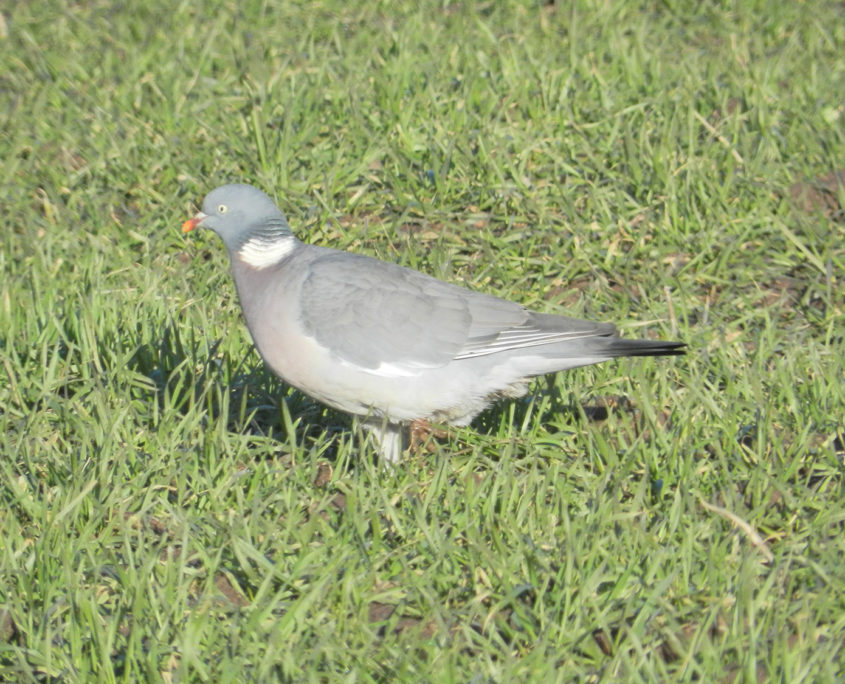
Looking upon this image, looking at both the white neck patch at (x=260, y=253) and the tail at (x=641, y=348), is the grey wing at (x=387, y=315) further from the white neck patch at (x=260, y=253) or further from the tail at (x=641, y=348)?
the tail at (x=641, y=348)

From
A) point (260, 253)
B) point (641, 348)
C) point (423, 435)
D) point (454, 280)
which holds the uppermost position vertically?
point (260, 253)

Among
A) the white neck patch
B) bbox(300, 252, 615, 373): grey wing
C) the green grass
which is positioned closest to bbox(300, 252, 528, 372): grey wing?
bbox(300, 252, 615, 373): grey wing

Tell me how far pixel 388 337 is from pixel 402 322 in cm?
8

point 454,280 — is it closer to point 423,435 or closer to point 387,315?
point 423,435

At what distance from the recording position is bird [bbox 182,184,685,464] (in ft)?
13.7

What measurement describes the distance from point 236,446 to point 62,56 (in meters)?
3.69

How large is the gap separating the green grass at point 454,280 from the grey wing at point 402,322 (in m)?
0.32

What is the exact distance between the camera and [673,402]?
4.53 meters

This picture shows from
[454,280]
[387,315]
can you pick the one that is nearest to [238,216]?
[387,315]

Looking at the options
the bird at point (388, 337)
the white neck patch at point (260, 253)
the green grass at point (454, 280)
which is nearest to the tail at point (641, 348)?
the bird at point (388, 337)

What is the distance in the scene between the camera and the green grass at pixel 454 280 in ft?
11.2

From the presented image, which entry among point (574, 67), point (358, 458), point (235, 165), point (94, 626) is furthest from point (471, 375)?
point (574, 67)

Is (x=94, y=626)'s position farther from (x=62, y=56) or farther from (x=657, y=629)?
(x=62, y=56)

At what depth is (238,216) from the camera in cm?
445
